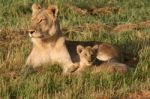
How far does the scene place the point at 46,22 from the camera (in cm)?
960

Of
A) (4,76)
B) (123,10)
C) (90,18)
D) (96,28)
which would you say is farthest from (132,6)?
(4,76)

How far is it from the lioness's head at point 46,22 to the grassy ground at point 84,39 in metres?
0.54

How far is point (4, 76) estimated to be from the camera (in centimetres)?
862

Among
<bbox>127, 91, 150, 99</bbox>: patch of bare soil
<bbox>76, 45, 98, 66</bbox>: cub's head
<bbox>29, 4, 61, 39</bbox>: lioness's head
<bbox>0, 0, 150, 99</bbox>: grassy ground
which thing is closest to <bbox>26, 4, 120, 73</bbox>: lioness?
<bbox>29, 4, 61, 39</bbox>: lioness's head

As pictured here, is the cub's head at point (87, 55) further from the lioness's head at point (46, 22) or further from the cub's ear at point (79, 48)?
the lioness's head at point (46, 22)

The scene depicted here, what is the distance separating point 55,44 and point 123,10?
5.08m

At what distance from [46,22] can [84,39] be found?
1.94 m

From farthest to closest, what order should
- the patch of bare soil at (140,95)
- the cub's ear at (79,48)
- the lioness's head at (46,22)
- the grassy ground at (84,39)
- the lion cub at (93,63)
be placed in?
the lioness's head at (46,22), the cub's ear at (79,48), the lion cub at (93,63), the grassy ground at (84,39), the patch of bare soil at (140,95)

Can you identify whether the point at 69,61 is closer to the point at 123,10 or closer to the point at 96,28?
the point at 96,28

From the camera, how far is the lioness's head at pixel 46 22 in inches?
373

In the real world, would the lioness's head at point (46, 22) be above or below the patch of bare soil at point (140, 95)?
above

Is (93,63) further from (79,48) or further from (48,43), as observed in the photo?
(48,43)

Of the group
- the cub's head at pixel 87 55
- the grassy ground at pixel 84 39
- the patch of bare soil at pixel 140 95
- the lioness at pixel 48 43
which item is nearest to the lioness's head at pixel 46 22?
the lioness at pixel 48 43

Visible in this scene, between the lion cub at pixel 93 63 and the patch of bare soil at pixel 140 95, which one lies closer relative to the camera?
the patch of bare soil at pixel 140 95
